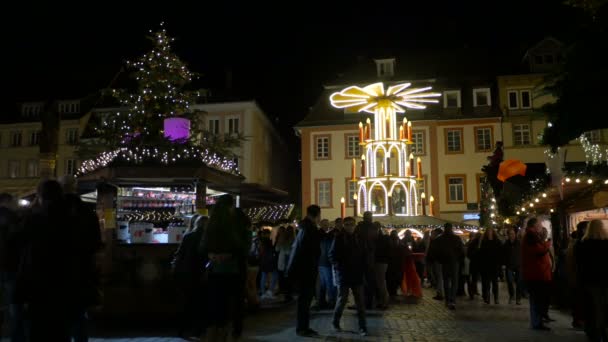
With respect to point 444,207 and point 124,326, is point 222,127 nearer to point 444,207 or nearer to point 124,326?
point 444,207

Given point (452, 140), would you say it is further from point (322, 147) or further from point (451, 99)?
point (322, 147)

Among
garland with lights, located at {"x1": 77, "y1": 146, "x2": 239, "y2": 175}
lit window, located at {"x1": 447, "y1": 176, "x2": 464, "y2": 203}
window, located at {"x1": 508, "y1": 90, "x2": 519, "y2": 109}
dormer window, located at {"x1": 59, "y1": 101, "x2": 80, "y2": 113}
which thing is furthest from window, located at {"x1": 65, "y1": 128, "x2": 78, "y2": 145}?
garland with lights, located at {"x1": 77, "y1": 146, "x2": 239, "y2": 175}

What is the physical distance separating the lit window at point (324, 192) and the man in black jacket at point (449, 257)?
30805 mm

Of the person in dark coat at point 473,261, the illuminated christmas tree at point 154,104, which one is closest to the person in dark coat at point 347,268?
the person in dark coat at point 473,261

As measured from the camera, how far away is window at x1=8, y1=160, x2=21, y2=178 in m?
54.4

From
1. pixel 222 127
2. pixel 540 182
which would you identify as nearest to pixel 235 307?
pixel 540 182

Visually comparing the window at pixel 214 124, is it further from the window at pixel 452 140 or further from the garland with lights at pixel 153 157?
the garland with lights at pixel 153 157

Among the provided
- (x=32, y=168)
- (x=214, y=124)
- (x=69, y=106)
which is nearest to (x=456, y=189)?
(x=214, y=124)

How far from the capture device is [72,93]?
184 feet

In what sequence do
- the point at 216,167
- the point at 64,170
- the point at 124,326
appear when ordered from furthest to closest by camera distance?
the point at 64,170
the point at 216,167
the point at 124,326

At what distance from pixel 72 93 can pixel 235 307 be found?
175ft

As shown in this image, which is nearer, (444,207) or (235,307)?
(235,307)

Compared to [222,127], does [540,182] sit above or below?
below

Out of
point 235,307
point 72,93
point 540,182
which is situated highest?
point 72,93
